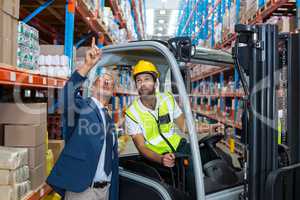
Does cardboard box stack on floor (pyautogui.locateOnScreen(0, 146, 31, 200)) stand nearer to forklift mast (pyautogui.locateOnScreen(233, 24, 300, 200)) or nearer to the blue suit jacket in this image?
the blue suit jacket

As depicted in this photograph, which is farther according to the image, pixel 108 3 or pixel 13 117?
pixel 108 3

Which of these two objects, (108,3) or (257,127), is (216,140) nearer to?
(257,127)

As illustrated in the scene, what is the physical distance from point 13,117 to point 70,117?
388 millimetres

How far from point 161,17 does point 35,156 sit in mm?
23743

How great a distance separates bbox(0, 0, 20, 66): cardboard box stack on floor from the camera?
6.41ft

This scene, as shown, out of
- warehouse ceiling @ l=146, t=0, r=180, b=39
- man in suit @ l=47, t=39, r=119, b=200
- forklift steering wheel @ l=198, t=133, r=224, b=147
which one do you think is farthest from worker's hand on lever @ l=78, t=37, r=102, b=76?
warehouse ceiling @ l=146, t=0, r=180, b=39

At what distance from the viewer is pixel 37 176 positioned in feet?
7.61

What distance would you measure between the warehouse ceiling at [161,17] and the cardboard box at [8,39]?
72.2 ft

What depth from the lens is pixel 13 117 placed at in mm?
2250

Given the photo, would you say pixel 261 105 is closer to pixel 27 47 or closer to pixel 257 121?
pixel 257 121

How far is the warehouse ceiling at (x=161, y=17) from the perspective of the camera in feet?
76.9

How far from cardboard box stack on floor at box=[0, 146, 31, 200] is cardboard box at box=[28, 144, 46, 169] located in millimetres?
164

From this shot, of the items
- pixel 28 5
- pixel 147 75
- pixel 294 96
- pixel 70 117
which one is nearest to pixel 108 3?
pixel 28 5

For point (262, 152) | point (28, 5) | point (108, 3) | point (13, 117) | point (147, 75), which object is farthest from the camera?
point (108, 3)
